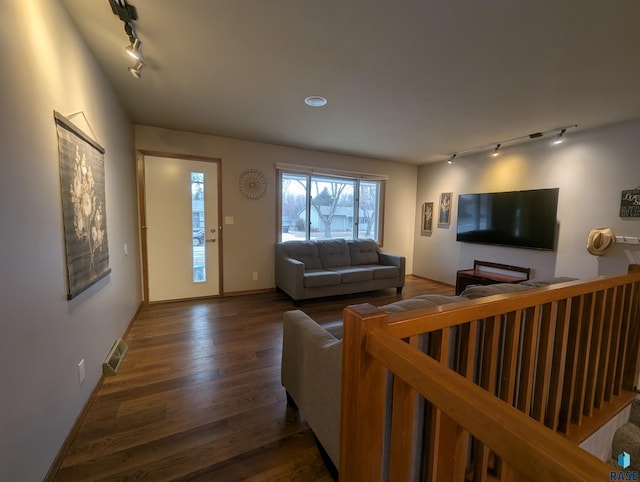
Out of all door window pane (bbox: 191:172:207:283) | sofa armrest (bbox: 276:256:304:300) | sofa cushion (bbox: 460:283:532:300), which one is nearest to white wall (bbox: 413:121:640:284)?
sofa cushion (bbox: 460:283:532:300)

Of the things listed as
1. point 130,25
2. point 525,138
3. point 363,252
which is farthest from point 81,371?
point 525,138

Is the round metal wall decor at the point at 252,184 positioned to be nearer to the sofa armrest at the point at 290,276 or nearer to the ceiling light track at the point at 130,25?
the sofa armrest at the point at 290,276

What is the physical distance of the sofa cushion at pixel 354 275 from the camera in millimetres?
3965

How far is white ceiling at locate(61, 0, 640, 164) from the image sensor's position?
1.54 metres

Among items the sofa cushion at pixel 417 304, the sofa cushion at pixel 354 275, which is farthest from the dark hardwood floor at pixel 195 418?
the sofa cushion at pixel 354 275

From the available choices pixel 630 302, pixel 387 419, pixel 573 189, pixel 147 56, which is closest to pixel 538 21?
pixel 630 302

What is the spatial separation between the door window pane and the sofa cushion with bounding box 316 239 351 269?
178 centimetres

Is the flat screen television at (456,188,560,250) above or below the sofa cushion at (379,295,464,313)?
above

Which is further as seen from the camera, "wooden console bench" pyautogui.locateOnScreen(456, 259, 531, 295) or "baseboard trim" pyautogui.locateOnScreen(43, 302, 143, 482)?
"wooden console bench" pyautogui.locateOnScreen(456, 259, 531, 295)

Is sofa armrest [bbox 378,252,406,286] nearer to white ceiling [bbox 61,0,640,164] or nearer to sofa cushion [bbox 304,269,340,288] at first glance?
sofa cushion [bbox 304,269,340,288]

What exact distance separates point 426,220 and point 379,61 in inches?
158

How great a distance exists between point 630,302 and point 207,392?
295 centimetres

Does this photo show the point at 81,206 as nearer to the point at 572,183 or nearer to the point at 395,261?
the point at 395,261

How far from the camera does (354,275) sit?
402 cm
